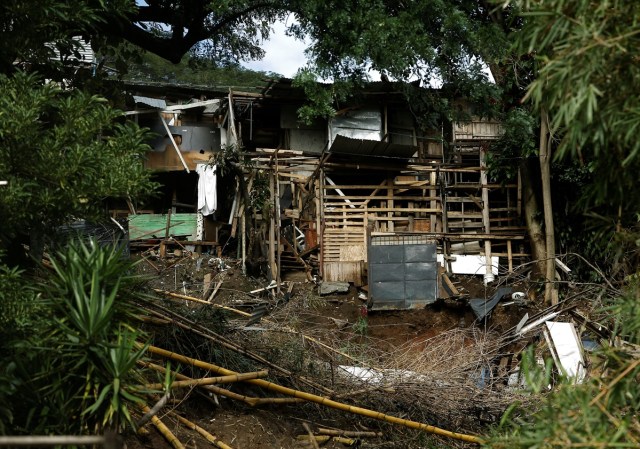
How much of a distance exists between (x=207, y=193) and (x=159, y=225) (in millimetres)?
1833

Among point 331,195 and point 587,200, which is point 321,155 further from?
point 587,200

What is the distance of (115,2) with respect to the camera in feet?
18.8

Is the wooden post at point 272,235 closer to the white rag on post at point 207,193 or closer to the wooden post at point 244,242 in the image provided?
the wooden post at point 244,242

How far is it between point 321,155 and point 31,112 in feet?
46.5

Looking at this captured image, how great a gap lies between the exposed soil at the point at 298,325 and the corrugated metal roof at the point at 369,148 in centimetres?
359

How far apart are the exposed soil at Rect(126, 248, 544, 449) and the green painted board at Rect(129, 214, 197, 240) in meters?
1.66

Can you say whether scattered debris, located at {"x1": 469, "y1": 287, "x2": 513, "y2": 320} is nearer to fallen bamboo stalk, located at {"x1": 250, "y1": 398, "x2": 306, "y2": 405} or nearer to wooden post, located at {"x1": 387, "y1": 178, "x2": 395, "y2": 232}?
wooden post, located at {"x1": 387, "y1": 178, "x2": 395, "y2": 232}

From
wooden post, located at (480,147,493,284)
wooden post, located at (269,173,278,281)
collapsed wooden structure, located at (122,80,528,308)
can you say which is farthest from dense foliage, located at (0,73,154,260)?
wooden post, located at (480,147,493,284)

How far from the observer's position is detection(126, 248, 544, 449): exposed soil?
6253mm

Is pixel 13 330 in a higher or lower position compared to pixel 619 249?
lower

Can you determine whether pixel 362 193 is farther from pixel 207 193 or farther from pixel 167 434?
pixel 167 434

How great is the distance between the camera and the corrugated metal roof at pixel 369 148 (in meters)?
17.2

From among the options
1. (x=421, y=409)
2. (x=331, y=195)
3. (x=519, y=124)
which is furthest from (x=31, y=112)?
(x=331, y=195)

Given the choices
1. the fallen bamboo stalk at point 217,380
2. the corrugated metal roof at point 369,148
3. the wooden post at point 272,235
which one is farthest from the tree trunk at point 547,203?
the fallen bamboo stalk at point 217,380
